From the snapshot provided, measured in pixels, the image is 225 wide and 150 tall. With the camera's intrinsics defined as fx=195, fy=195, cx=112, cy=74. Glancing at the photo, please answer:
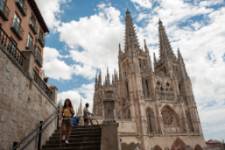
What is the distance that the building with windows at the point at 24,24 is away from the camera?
12.3 metres

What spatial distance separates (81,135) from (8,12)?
939cm

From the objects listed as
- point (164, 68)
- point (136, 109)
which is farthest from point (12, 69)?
point (164, 68)

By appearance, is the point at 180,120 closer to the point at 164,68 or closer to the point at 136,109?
the point at 136,109

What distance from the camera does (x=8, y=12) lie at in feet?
40.9

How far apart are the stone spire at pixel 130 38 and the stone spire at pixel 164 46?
8.69m

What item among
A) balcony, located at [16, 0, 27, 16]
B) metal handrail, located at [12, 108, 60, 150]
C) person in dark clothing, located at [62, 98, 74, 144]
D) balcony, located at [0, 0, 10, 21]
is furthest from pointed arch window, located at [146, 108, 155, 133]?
person in dark clothing, located at [62, 98, 74, 144]

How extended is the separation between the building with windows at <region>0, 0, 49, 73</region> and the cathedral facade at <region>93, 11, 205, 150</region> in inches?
890

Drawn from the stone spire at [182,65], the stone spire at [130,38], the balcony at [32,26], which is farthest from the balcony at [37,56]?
the stone spire at [182,65]

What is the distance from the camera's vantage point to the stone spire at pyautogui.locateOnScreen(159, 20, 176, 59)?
52400 mm

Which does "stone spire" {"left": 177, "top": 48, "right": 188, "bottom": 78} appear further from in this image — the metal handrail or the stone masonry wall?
the stone masonry wall

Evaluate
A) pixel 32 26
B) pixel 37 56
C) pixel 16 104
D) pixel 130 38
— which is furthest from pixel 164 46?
pixel 16 104

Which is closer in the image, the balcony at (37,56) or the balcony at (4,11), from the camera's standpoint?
the balcony at (4,11)

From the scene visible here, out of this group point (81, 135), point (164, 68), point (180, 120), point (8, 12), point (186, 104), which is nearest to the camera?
point (81, 135)

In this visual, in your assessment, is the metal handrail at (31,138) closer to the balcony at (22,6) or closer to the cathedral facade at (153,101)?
the balcony at (22,6)
